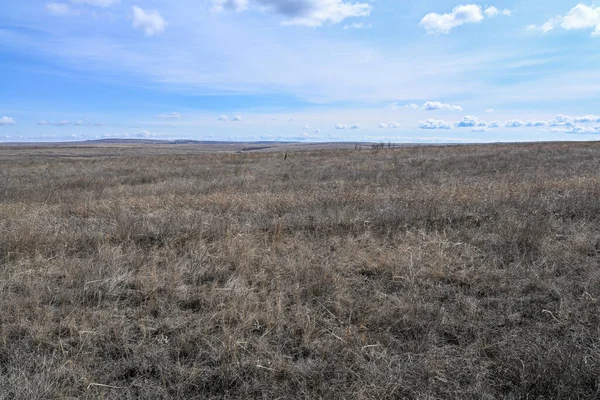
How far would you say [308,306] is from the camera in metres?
4.04

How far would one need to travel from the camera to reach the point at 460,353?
127 inches

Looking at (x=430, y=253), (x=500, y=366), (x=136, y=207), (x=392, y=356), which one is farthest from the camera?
(x=136, y=207)

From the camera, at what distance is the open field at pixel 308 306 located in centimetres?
289

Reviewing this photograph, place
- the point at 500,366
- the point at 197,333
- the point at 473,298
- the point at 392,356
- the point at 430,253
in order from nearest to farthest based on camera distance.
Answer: the point at 500,366 → the point at 392,356 → the point at 197,333 → the point at 473,298 → the point at 430,253

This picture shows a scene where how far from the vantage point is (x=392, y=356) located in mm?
3193

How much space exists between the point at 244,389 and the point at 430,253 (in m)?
3.37

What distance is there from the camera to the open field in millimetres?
2891

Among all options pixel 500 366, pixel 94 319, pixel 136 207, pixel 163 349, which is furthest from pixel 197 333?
pixel 136 207

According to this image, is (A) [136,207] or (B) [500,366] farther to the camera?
(A) [136,207]

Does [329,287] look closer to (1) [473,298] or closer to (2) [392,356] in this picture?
(2) [392,356]

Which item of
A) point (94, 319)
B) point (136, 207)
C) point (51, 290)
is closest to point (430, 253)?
point (94, 319)

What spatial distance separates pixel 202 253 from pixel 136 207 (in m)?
4.62

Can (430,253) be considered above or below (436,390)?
above

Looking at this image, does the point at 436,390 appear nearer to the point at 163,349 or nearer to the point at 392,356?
the point at 392,356
